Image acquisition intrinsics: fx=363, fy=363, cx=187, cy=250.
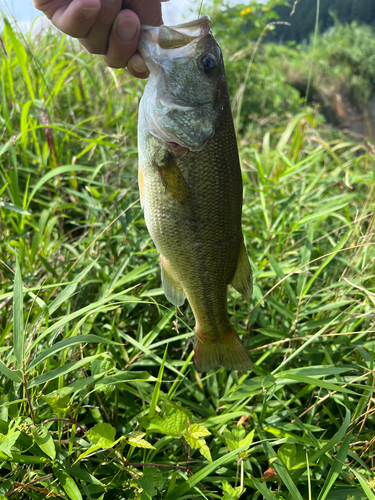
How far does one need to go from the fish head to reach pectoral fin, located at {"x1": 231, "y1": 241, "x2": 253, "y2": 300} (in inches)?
23.0

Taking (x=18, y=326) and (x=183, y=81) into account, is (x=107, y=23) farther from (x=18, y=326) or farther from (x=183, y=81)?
(x=18, y=326)

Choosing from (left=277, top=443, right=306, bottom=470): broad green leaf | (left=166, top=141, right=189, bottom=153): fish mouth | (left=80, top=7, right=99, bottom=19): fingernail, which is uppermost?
(left=80, top=7, right=99, bottom=19): fingernail

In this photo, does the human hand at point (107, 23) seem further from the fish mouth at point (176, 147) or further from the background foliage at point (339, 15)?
the background foliage at point (339, 15)

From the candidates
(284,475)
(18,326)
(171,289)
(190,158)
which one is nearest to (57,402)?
(18,326)

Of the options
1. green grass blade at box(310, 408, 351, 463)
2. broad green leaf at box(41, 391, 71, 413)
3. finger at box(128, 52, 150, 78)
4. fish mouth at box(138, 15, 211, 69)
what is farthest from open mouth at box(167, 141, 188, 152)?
green grass blade at box(310, 408, 351, 463)

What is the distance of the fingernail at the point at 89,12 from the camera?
146cm

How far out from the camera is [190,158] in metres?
1.51

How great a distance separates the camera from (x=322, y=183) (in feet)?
11.3

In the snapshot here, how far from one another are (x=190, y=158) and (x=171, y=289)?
2.06ft

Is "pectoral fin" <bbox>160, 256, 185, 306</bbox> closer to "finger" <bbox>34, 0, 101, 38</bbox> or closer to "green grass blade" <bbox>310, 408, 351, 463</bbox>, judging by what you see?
"green grass blade" <bbox>310, 408, 351, 463</bbox>

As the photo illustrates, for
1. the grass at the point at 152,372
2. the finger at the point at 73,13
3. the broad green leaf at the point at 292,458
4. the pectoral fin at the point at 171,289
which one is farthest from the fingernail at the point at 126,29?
the broad green leaf at the point at 292,458

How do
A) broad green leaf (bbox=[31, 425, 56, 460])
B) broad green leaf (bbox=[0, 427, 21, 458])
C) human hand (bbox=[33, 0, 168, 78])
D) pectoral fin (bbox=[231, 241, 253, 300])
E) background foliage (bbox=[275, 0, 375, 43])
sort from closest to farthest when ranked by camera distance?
broad green leaf (bbox=[0, 427, 21, 458]), broad green leaf (bbox=[31, 425, 56, 460]), human hand (bbox=[33, 0, 168, 78]), pectoral fin (bbox=[231, 241, 253, 300]), background foliage (bbox=[275, 0, 375, 43])

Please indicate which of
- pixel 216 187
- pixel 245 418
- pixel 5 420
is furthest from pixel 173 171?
pixel 245 418

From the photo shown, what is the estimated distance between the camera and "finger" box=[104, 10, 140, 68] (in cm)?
155
